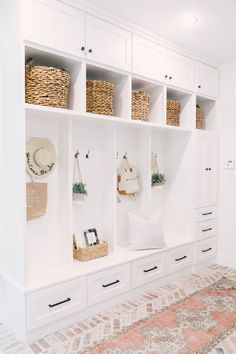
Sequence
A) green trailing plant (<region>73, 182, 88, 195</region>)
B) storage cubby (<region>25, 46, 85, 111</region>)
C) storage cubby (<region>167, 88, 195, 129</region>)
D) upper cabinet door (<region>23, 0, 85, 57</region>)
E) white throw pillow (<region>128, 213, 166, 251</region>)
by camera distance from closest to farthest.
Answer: upper cabinet door (<region>23, 0, 85, 57</region>)
storage cubby (<region>25, 46, 85, 111</region>)
green trailing plant (<region>73, 182, 88, 195</region>)
white throw pillow (<region>128, 213, 166, 251</region>)
storage cubby (<region>167, 88, 195, 129</region>)

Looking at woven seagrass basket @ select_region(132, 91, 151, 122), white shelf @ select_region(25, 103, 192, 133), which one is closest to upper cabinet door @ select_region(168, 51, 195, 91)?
woven seagrass basket @ select_region(132, 91, 151, 122)

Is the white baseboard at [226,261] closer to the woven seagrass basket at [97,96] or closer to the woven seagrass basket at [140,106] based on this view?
the woven seagrass basket at [140,106]

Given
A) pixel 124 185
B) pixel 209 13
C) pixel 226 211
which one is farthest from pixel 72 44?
pixel 226 211

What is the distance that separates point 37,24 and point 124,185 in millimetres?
1661

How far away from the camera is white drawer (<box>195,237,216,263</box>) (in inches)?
137

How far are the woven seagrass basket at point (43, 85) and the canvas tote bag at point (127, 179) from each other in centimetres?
113

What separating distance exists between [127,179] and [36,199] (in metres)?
1.03

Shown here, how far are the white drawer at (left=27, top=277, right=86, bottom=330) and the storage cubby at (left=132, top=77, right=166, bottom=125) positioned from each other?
1.72 meters

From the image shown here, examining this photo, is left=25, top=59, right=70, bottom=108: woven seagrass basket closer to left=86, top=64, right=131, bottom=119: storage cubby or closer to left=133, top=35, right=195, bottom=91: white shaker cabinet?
left=86, top=64, right=131, bottom=119: storage cubby

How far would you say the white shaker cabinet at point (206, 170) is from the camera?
136 inches

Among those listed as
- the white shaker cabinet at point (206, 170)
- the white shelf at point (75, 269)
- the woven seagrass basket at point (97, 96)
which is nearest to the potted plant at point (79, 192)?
the white shelf at point (75, 269)

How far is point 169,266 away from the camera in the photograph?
3121 mm

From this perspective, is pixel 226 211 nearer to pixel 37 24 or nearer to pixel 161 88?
pixel 161 88

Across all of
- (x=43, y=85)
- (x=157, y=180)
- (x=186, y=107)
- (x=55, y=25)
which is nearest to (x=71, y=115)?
(x=43, y=85)
